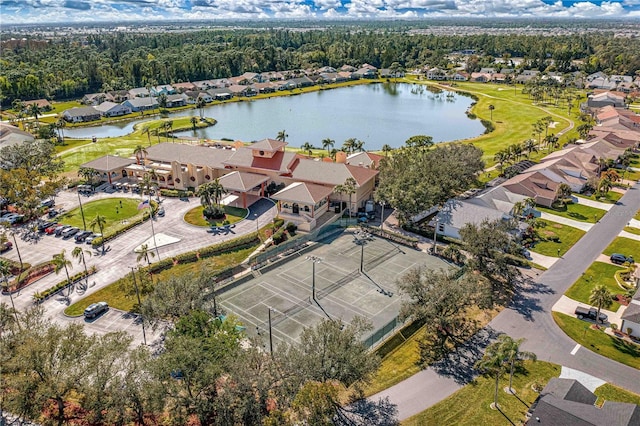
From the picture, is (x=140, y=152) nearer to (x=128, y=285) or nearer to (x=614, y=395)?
(x=128, y=285)

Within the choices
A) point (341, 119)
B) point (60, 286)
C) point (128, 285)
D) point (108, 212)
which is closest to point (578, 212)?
point (128, 285)

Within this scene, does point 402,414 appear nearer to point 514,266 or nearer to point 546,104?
point 514,266

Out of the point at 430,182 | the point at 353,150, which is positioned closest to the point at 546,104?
the point at 353,150

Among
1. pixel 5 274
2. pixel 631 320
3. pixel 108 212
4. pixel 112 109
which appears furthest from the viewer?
pixel 112 109

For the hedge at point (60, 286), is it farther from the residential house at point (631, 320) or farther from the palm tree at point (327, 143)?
the residential house at point (631, 320)

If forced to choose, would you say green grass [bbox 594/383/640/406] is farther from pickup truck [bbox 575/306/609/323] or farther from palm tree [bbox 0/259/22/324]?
palm tree [bbox 0/259/22/324]

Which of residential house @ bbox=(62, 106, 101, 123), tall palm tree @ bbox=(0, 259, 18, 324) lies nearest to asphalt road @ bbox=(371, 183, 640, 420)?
→ tall palm tree @ bbox=(0, 259, 18, 324)

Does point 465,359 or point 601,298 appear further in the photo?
point 601,298
